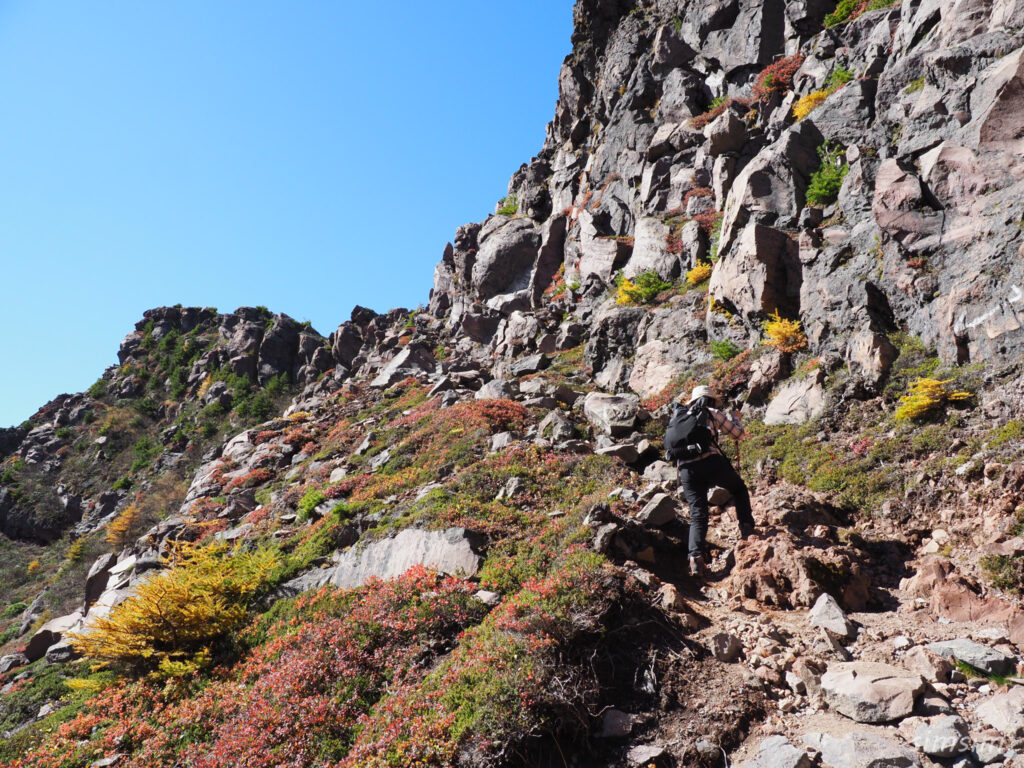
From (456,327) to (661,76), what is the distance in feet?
71.7

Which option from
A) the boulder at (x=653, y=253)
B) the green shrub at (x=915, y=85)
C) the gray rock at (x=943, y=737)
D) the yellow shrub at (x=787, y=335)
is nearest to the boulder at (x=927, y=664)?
the gray rock at (x=943, y=737)

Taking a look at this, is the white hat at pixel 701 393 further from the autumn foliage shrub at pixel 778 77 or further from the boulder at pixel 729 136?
the autumn foliage shrub at pixel 778 77

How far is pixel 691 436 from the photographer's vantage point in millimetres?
8148

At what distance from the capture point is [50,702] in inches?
407

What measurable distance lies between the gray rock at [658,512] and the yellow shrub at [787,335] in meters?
7.11

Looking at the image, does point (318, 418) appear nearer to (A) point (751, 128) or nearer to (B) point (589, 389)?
(B) point (589, 389)

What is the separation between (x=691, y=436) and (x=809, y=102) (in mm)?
18373

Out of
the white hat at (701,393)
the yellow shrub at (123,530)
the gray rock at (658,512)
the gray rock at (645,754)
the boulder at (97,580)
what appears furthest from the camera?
the yellow shrub at (123,530)

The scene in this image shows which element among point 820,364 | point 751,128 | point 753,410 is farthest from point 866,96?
point 753,410

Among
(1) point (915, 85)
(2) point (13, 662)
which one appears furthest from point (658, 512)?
(2) point (13, 662)

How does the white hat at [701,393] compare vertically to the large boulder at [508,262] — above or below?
below

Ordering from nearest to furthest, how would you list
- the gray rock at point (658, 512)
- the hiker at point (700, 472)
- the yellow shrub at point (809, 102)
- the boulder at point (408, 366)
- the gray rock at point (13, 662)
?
the hiker at point (700, 472), the gray rock at point (658, 512), the gray rock at point (13, 662), the yellow shrub at point (809, 102), the boulder at point (408, 366)

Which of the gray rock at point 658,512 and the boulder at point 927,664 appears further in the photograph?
the gray rock at point 658,512

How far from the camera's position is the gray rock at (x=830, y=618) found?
18.2ft
